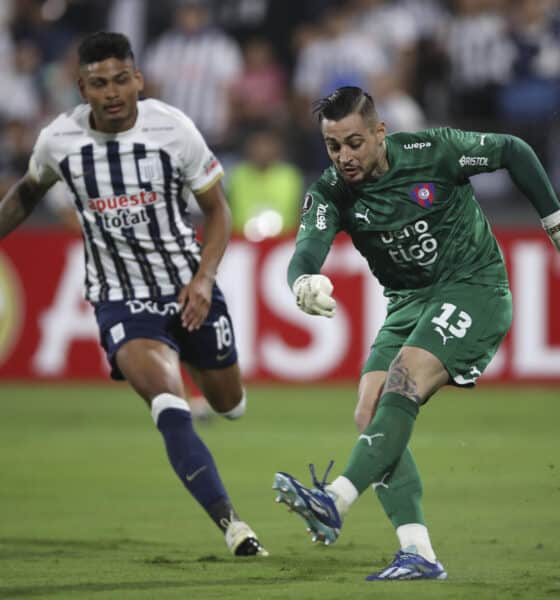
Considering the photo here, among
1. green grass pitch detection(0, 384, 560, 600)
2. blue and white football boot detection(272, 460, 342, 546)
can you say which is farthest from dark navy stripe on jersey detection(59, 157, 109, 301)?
blue and white football boot detection(272, 460, 342, 546)

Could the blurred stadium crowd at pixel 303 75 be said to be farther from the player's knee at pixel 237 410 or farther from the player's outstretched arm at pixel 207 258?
the player's outstretched arm at pixel 207 258

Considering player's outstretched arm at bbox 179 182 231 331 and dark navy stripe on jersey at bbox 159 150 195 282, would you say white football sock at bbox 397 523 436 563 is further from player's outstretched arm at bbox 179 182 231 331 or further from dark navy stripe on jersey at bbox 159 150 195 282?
dark navy stripe on jersey at bbox 159 150 195 282

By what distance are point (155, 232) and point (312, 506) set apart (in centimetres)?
224

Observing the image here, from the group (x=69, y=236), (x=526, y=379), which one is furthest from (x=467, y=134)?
(x=69, y=236)

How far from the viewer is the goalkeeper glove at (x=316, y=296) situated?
4.99 m

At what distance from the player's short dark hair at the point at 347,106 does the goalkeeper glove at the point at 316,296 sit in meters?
0.69

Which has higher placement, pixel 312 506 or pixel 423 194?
pixel 423 194

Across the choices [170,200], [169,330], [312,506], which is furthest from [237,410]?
[312,506]

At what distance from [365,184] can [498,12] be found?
31.1 feet

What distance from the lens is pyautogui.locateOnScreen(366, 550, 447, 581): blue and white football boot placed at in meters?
5.09

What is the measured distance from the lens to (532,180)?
559 cm

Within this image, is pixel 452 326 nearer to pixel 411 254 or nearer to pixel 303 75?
pixel 411 254

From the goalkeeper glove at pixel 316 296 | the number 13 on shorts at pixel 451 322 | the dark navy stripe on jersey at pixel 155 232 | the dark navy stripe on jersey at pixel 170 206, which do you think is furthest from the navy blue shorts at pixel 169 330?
the number 13 on shorts at pixel 451 322

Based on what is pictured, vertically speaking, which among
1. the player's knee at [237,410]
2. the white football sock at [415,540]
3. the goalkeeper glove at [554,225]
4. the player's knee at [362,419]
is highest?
the goalkeeper glove at [554,225]
